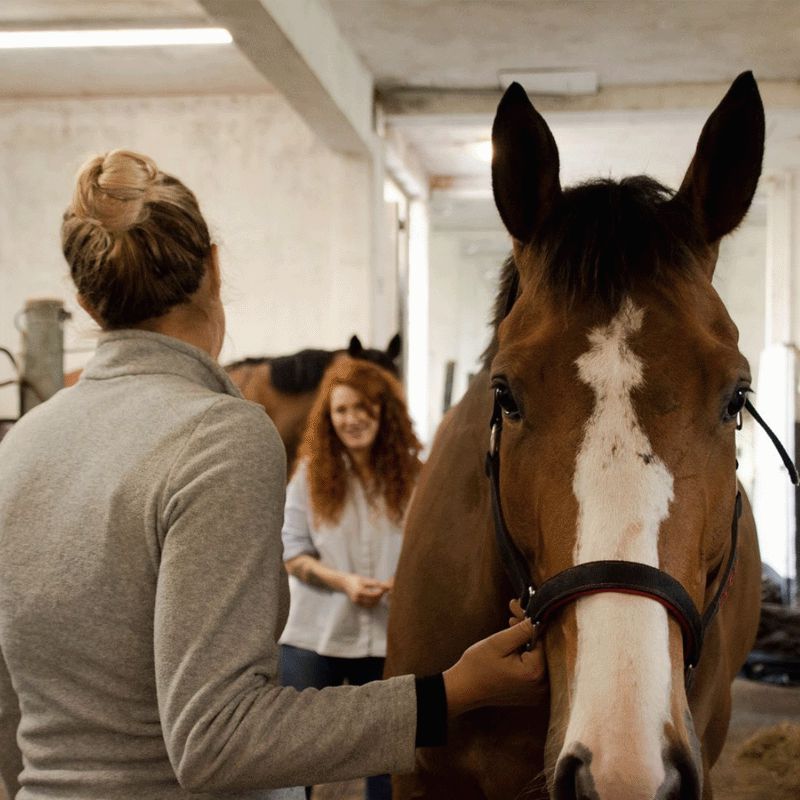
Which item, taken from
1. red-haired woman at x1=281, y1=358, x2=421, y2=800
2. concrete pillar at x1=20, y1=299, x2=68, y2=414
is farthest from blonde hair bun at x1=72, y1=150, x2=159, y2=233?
concrete pillar at x1=20, y1=299, x2=68, y2=414

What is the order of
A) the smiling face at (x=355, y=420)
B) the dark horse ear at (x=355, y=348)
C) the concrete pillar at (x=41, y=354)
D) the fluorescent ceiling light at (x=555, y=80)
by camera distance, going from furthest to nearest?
the fluorescent ceiling light at (x=555, y=80) < the dark horse ear at (x=355, y=348) < the concrete pillar at (x=41, y=354) < the smiling face at (x=355, y=420)

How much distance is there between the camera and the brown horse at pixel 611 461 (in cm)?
96

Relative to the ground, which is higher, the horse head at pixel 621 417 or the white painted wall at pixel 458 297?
the white painted wall at pixel 458 297

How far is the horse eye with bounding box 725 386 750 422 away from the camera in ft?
3.84

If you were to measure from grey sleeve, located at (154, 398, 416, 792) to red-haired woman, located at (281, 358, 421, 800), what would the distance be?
4.86 feet

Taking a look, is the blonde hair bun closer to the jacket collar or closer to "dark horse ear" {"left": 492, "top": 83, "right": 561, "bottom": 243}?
the jacket collar

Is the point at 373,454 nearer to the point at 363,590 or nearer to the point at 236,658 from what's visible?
the point at 363,590

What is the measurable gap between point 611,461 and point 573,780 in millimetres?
334

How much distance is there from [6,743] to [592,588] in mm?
761

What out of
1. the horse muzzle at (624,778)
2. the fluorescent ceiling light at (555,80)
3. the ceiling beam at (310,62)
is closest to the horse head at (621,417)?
the horse muzzle at (624,778)

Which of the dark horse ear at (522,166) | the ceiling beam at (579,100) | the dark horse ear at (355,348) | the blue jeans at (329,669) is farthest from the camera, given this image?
the ceiling beam at (579,100)

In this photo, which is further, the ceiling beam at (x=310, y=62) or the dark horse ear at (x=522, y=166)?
the ceiling beam at (x=310, y=62)

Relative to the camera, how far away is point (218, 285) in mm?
1254

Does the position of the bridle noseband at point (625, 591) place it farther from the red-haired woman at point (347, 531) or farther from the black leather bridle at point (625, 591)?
the red-haired woman at point (347, 531)
